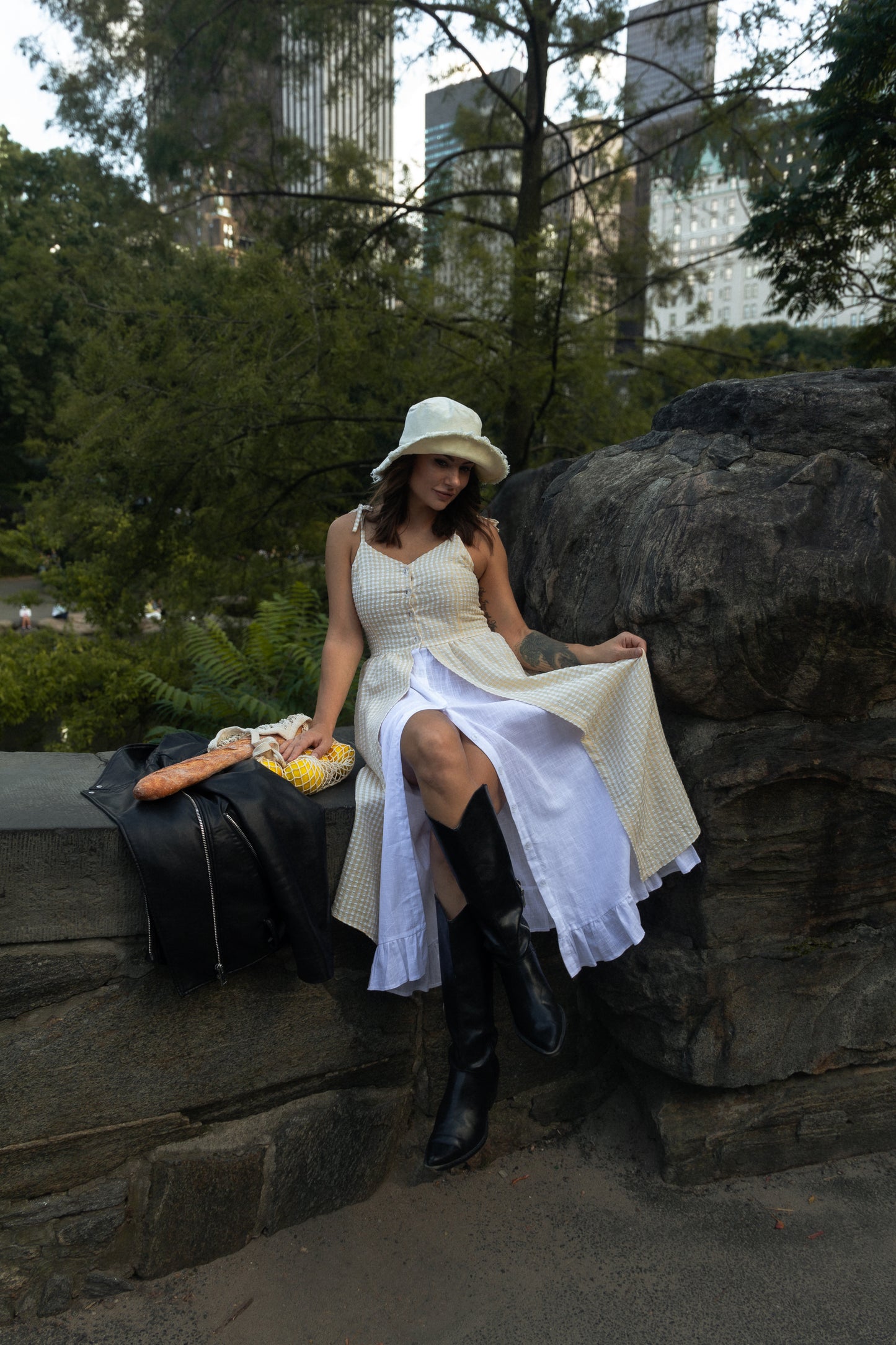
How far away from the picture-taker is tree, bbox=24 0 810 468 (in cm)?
676

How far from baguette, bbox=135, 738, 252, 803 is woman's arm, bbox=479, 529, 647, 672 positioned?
3.18ft

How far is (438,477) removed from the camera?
3.01 metres

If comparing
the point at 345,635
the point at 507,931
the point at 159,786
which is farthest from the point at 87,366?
the point at 507,931

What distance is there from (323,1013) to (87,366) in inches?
199

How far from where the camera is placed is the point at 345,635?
3.06 m

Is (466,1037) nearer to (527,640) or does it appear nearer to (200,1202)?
(200,1202)

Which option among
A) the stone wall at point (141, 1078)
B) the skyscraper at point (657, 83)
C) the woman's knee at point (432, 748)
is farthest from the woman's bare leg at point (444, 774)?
the skyscraper at point (657, 83)

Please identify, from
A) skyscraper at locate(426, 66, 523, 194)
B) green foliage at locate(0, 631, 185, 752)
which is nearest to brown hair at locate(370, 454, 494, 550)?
green foliage at locate(0, 631, 185, 752)

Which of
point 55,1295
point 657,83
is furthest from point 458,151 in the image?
point 55,1295

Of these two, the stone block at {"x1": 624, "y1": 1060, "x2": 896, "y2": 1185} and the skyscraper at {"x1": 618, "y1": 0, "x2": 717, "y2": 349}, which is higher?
the skyscraper at {"x1": 618, "y1": 0, "x2": 717, "y2": 349}

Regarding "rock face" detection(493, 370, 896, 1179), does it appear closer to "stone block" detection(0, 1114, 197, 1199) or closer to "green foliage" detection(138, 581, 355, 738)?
"stone block" detection(0, 1114, 197, 1199)

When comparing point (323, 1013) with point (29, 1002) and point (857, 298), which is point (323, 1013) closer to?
point (29, 1002)

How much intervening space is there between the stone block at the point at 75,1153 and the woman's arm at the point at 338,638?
3.48ft

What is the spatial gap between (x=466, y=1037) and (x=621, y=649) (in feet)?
3.59
